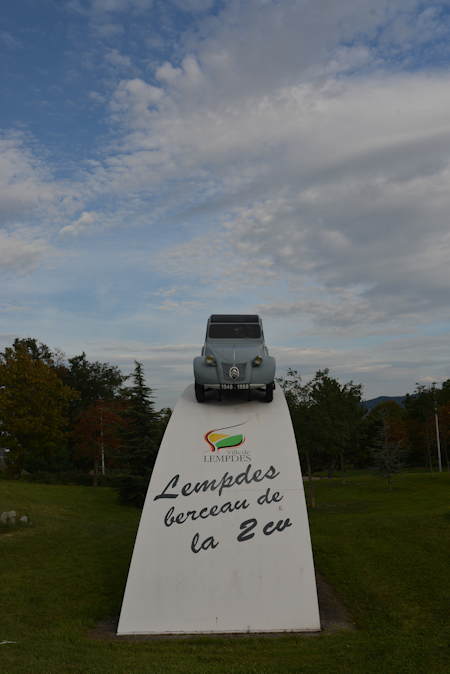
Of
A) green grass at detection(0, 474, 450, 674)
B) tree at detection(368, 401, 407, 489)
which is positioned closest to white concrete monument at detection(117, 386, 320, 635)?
green grass at detection(0, 474, 450, 674)

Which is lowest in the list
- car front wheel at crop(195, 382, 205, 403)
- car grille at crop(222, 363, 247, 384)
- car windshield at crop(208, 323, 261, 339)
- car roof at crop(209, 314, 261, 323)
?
car front wheel at crop(195, 382, 205, 403)

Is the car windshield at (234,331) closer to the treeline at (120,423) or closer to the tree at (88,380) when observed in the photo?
the treeline at (120,423)

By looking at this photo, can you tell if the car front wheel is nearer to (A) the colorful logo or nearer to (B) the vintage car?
(B) the vintage car

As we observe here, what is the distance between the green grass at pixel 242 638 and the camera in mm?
10508

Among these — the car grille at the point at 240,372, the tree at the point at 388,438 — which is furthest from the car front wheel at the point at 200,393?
the tree at the point at 388,438

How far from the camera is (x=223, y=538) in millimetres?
13789

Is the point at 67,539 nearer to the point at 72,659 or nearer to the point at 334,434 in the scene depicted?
the point at 72,659

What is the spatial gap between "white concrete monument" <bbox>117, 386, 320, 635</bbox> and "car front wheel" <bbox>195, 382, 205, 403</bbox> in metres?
1.18

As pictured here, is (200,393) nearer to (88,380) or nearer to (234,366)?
(234,366)

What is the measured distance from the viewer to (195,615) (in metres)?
12.7

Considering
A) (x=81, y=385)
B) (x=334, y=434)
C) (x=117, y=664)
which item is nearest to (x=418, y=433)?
(x=334, y=434)

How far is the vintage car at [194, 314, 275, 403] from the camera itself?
16453 mm

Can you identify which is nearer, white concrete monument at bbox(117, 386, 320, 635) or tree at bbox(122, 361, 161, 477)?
white concrete monument at bbox(117, 386, 320, 635)

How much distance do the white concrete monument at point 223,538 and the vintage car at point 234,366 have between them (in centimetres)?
111
